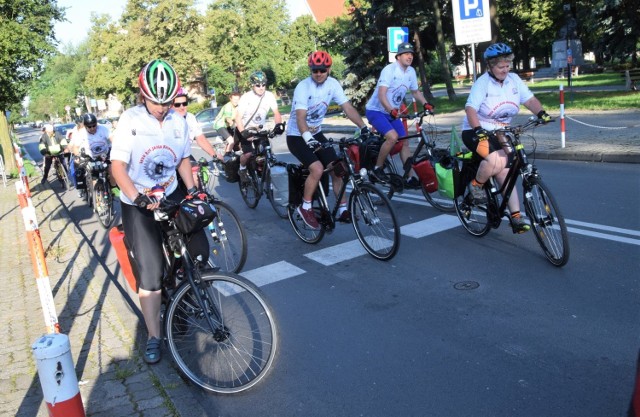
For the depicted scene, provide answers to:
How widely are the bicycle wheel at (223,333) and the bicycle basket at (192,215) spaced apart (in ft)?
1.05

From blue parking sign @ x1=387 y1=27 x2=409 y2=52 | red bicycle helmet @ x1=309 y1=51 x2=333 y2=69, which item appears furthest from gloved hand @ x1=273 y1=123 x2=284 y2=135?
blue parking sign @ x1=387 y1=27 x2=409 y2=52

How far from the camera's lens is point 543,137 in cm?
1483

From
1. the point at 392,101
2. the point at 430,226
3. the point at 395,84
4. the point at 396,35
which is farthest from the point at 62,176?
the point at 430,226

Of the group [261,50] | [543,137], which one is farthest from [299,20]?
[543,137]

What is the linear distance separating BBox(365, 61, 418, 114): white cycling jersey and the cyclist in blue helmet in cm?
262

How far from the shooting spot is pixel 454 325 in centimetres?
456

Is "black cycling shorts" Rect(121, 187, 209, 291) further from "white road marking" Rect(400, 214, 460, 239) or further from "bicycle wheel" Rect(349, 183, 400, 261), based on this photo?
"white road marking" Rect(400, 214, 460, 239)

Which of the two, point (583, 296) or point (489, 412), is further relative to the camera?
point (583, 296)

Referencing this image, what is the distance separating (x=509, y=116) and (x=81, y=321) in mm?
4459

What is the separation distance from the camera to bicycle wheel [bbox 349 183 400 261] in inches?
241

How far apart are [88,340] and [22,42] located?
14.2 metres

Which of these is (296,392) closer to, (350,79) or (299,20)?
(350,79)

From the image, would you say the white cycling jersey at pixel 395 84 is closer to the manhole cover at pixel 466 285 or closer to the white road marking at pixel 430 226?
the white road marking at pixel 430 226

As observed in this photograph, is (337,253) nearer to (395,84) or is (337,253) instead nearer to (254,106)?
(395,84)
